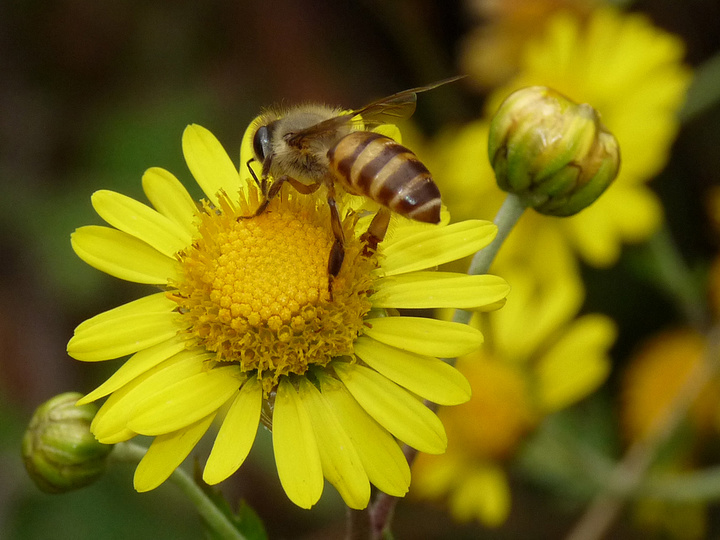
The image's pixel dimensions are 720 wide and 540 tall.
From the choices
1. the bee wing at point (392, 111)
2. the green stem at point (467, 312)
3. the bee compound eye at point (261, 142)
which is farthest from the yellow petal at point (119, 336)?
the bee wing at point (392, 111)

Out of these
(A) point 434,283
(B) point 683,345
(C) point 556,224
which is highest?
(A) point 434,283

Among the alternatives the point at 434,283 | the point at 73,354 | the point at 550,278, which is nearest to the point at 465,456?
the point at 550,278

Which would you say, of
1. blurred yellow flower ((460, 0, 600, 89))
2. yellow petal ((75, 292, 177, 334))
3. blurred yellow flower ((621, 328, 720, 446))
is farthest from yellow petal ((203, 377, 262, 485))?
blurred yellow flower ((460, 0, 600, 89))

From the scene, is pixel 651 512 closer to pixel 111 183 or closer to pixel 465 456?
pixel 465 456

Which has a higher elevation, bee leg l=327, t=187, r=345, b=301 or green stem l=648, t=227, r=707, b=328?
bee leg l=327, t=187, r=345, b=301

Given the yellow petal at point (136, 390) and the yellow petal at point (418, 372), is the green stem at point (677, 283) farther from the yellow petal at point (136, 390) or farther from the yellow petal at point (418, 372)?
the yellow petal at point (136, 390)

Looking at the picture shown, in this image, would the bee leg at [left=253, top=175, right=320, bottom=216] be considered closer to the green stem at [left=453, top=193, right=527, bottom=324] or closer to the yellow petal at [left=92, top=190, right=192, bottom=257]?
the yellow petal at [left=92, top=190, right=192, bottom=257]

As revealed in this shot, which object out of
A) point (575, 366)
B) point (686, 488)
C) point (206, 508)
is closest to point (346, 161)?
point (206, 508)
